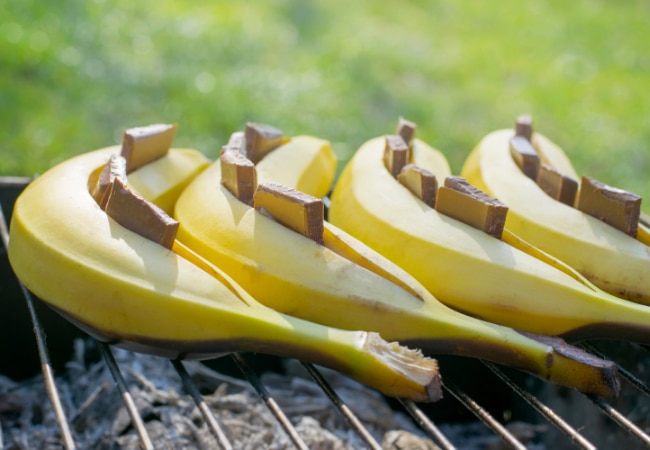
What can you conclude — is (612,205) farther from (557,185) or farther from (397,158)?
(397,158)

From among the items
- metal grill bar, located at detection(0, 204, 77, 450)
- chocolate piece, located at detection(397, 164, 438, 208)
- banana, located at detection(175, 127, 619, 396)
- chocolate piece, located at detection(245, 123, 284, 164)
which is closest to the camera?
metal grill bar, located at detection(0, 204, 77, 450)

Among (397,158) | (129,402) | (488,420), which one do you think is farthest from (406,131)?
(129,402)

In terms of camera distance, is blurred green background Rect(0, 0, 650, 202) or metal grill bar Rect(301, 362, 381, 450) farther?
blurred green background Rect(0, 0, 650, 202)

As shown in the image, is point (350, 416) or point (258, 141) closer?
point (350, 416)

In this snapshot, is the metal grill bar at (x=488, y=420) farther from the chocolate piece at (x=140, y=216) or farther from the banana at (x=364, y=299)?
the chocolate piece at (x=140, y=216)

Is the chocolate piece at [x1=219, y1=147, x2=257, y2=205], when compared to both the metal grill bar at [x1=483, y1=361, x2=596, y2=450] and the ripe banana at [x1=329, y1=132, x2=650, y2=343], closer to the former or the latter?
the ripe banana at [x1=329, y1=132, x2=650, y2=343]

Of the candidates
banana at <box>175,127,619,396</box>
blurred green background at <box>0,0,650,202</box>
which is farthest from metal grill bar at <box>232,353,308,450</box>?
blurred green background at <box>0,0,650,202</box>
